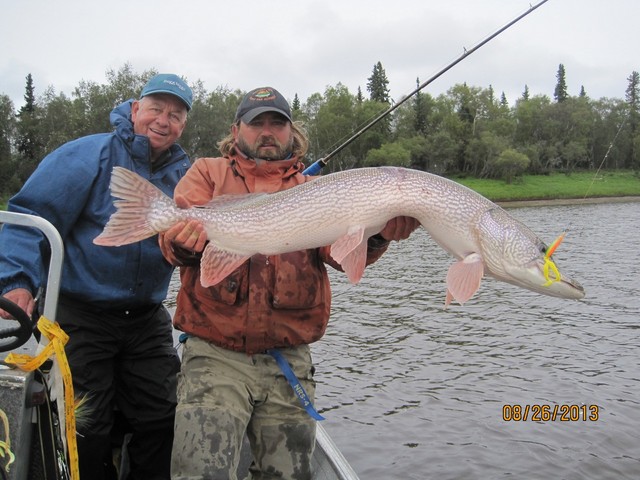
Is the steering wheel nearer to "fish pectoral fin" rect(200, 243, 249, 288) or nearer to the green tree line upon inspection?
"fish pectoral fin" rect(200, 243, 249, 288)

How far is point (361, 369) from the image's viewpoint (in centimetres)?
889

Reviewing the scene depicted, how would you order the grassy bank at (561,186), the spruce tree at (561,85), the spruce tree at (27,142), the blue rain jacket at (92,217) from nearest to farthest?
the blue rain jacket at (92,217)
the grassy bank at (561,186)
the spruce tree at (27,142)
the spruce tree at (561,85)

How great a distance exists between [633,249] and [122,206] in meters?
20.0

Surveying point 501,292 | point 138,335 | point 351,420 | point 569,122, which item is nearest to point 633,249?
point 501,292

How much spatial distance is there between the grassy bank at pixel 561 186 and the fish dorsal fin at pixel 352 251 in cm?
3936

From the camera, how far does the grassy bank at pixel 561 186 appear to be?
45375 millimetres

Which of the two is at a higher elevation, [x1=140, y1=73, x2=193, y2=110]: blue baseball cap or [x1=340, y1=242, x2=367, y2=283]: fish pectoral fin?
[x1=140, y1=73, x2=193, y2=110]: blue baseball cap

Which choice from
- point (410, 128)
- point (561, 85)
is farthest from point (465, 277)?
point (561, 85)

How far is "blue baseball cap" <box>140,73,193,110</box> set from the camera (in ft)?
12.7

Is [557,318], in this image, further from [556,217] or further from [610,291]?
[556,217]

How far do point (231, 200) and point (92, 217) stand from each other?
1.08 meters
